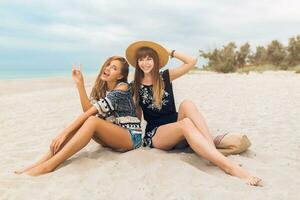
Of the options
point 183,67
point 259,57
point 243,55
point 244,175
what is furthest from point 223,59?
point 244,175

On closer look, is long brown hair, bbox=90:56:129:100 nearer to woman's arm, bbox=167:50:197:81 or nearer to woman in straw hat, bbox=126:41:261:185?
woman in straw hat, bbox=126:41:261:185

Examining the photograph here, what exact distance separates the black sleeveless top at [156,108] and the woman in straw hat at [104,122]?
0.12 meters

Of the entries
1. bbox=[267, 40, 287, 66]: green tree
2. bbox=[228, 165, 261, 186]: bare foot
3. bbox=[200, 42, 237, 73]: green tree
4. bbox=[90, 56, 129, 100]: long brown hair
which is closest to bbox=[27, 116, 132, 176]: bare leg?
bbox=[90, 56, 129, 100]: long brown hair

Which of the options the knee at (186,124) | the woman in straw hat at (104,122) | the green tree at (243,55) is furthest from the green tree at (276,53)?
the knee at (186,124)

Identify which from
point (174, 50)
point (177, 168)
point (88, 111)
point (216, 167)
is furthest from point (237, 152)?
point (88, 111)

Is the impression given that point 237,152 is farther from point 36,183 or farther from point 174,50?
point 36,183

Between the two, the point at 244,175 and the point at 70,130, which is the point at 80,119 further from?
the point at 244,175

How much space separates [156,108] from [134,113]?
216mm

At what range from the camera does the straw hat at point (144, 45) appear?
4426 mm

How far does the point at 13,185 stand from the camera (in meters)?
3.73

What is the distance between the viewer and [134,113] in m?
4.46

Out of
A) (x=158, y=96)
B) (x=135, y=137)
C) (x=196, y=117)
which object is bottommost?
(x=135, y=137)

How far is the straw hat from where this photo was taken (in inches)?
174

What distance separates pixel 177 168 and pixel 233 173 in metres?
0.46
